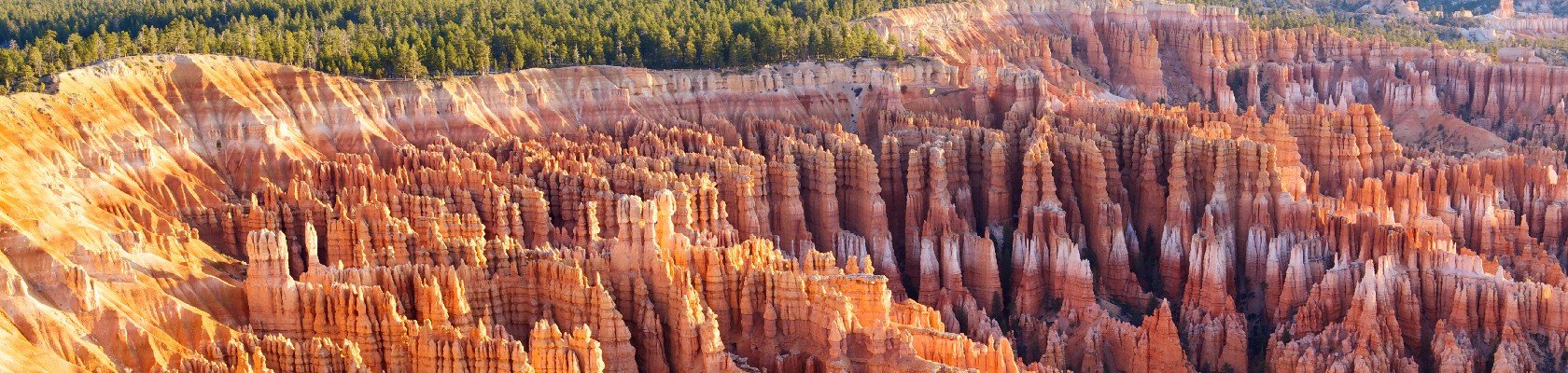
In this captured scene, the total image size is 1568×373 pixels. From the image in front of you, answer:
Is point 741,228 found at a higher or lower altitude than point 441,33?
lower

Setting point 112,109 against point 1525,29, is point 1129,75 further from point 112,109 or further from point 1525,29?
point 112,109

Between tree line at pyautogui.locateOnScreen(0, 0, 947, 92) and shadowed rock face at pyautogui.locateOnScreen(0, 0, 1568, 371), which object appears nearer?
shadowed rock face at pyautogui.locateOnScreen(0, 0, 1568, 371)

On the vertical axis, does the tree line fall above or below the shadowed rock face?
above

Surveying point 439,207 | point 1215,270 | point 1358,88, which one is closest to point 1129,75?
point 1358,88

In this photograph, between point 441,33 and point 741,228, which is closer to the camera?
point 741,228

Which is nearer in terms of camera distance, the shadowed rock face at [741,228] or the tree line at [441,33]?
the shadowed rock face at [741,228]
